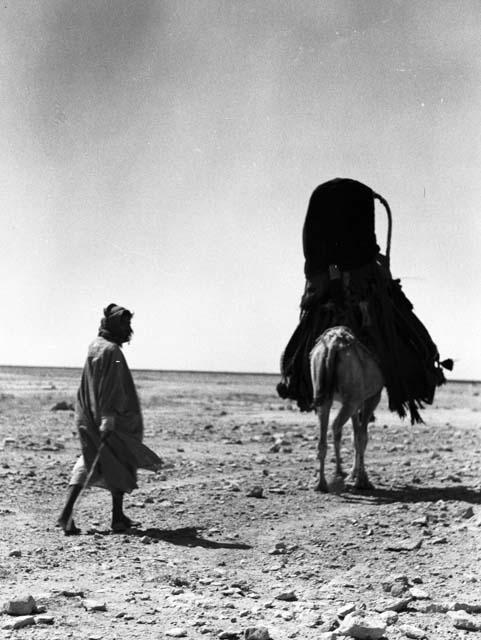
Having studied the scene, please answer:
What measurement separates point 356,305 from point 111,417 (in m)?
4.20

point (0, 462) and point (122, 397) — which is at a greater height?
point (122, 397)

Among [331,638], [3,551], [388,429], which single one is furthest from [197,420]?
[331,638]

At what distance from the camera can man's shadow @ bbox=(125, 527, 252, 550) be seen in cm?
671

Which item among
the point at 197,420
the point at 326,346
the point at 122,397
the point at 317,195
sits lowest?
the point at 197,420

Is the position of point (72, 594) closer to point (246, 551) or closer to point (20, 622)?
point (20, 622)

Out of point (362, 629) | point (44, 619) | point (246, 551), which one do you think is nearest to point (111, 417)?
point (246, 551)

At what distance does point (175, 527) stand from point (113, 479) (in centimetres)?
86

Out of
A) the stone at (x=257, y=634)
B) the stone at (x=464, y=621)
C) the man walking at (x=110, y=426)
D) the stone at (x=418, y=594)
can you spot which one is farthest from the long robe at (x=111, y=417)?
the stone at (x=464, y=621)

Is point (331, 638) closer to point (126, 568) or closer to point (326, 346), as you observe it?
point (126, 568)

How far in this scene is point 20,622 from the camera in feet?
14.1

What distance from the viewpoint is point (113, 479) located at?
7004 millimetres

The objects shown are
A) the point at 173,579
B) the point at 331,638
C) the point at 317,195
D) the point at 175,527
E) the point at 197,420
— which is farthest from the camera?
the point at 197,420

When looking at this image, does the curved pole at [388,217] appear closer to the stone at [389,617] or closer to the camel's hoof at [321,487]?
the camel's hoof at [321,487]

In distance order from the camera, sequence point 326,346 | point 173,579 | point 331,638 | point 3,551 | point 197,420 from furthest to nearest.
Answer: point 197,420
point 326,346
point 3,551
point 173,579
point 331,638
